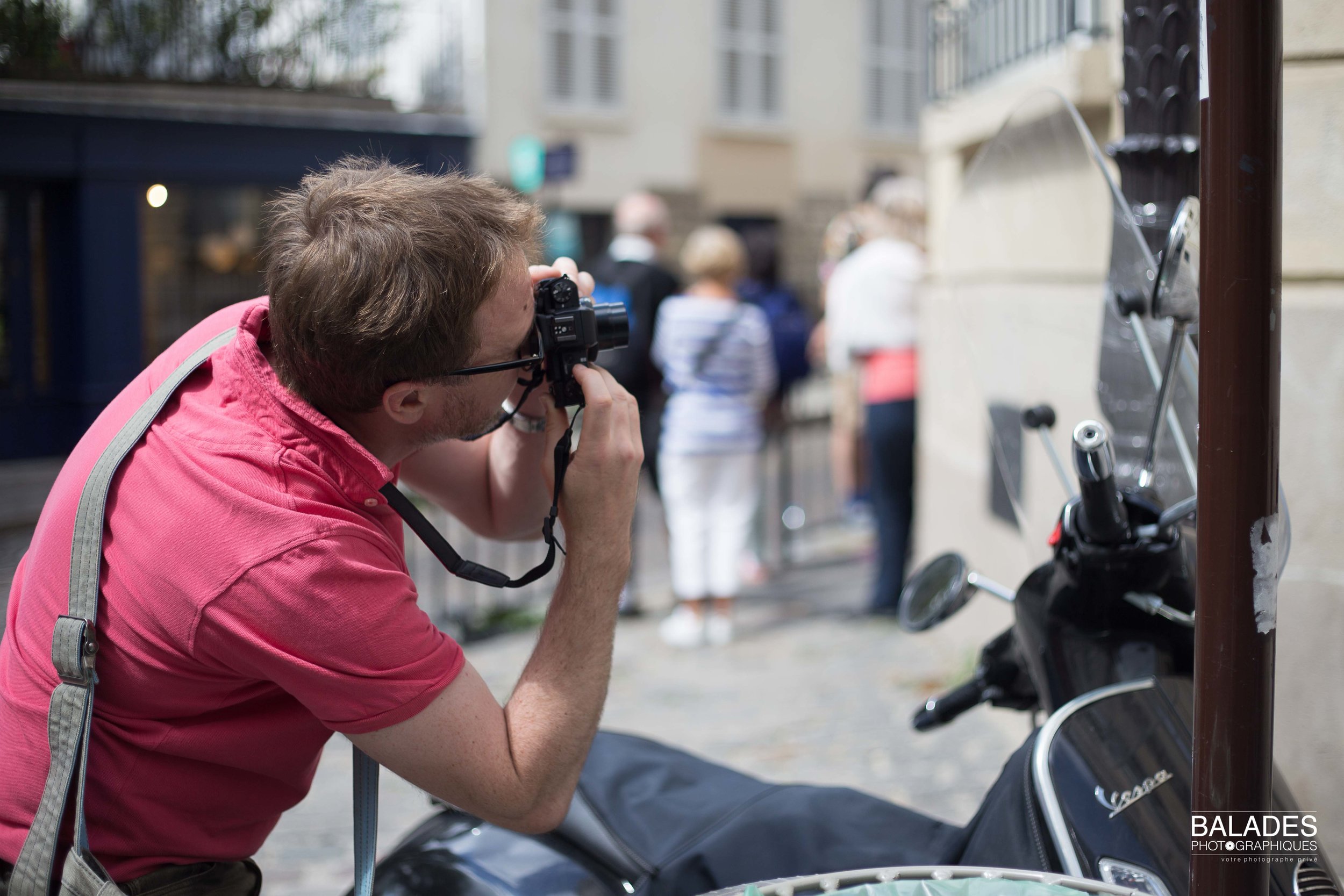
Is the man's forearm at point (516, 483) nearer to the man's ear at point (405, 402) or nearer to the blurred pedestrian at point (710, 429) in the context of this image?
the man's ear at point (405, 402)

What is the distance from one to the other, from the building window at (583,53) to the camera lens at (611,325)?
1593 centimetres

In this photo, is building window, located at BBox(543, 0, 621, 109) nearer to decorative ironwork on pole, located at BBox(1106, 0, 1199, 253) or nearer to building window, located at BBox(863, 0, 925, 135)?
building window, located at BBox(863, 0, 925, 135)

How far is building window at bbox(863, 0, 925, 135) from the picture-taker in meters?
20.1

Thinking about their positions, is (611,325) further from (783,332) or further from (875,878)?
(783,332)

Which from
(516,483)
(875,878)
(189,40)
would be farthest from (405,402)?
(189,40)

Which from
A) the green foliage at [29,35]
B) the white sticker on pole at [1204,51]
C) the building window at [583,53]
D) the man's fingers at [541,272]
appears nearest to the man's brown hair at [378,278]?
the man's fingers at [541,272]

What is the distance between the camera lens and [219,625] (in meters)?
1.28

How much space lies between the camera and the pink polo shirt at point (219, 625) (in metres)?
1.29

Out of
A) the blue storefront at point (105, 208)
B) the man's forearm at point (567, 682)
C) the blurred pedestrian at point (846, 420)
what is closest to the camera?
the man's forearm at point (567, 682)

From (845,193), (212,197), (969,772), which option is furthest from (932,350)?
(845,193)

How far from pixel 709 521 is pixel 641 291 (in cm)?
112

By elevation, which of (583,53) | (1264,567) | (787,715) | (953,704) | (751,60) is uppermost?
(751,60)

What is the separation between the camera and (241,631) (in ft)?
4.17

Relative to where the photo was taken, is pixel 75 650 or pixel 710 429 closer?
pixel 75 650
